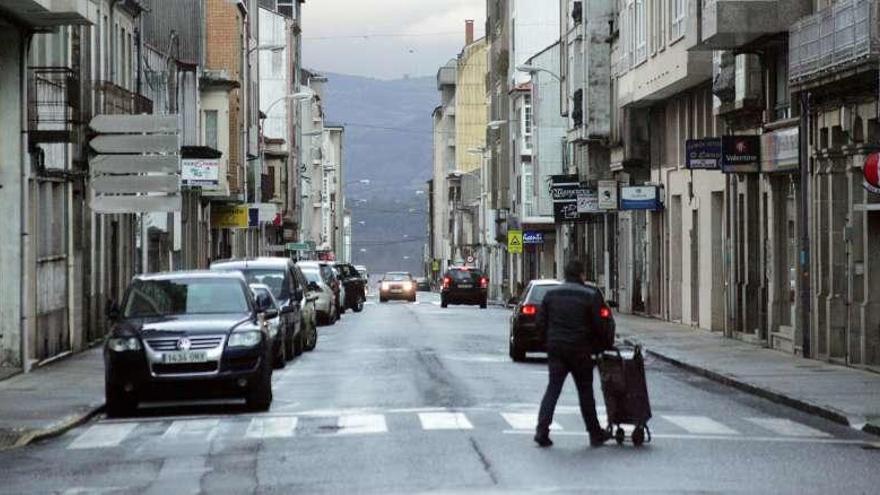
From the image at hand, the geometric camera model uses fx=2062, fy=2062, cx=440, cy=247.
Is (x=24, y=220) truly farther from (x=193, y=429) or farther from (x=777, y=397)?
(x=777, y=397)

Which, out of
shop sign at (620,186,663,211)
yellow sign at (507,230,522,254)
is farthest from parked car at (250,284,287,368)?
yellow sign at (507,230,522,254)

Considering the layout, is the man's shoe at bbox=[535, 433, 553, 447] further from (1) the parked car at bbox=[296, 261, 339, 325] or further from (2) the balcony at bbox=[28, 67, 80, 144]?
(1) the parked car at bbox=[296, 261, 339, 325]

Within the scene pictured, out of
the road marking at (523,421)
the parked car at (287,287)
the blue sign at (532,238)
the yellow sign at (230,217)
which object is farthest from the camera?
the blue sign at (532,238)

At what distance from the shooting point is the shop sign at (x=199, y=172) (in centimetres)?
5150

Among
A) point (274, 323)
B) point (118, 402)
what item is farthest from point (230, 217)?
point (118, 402)

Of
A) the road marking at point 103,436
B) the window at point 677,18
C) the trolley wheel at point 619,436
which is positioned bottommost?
the road marking at point 103,436

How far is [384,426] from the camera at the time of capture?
2005cm

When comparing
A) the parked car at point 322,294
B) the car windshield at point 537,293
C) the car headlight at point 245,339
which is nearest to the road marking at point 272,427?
the car headlight at point 245,339

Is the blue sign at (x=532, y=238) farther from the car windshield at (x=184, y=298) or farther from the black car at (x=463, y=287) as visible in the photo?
the car windshield at (x=184, y=298)

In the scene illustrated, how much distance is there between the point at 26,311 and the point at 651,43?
24123 millimetres

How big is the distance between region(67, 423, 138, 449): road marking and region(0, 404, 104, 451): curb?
0.76 feet

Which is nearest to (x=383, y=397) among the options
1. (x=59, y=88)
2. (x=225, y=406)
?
(x=225, y=406)

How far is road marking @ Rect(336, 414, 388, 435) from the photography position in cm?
1954

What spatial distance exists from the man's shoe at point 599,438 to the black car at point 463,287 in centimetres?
5866
